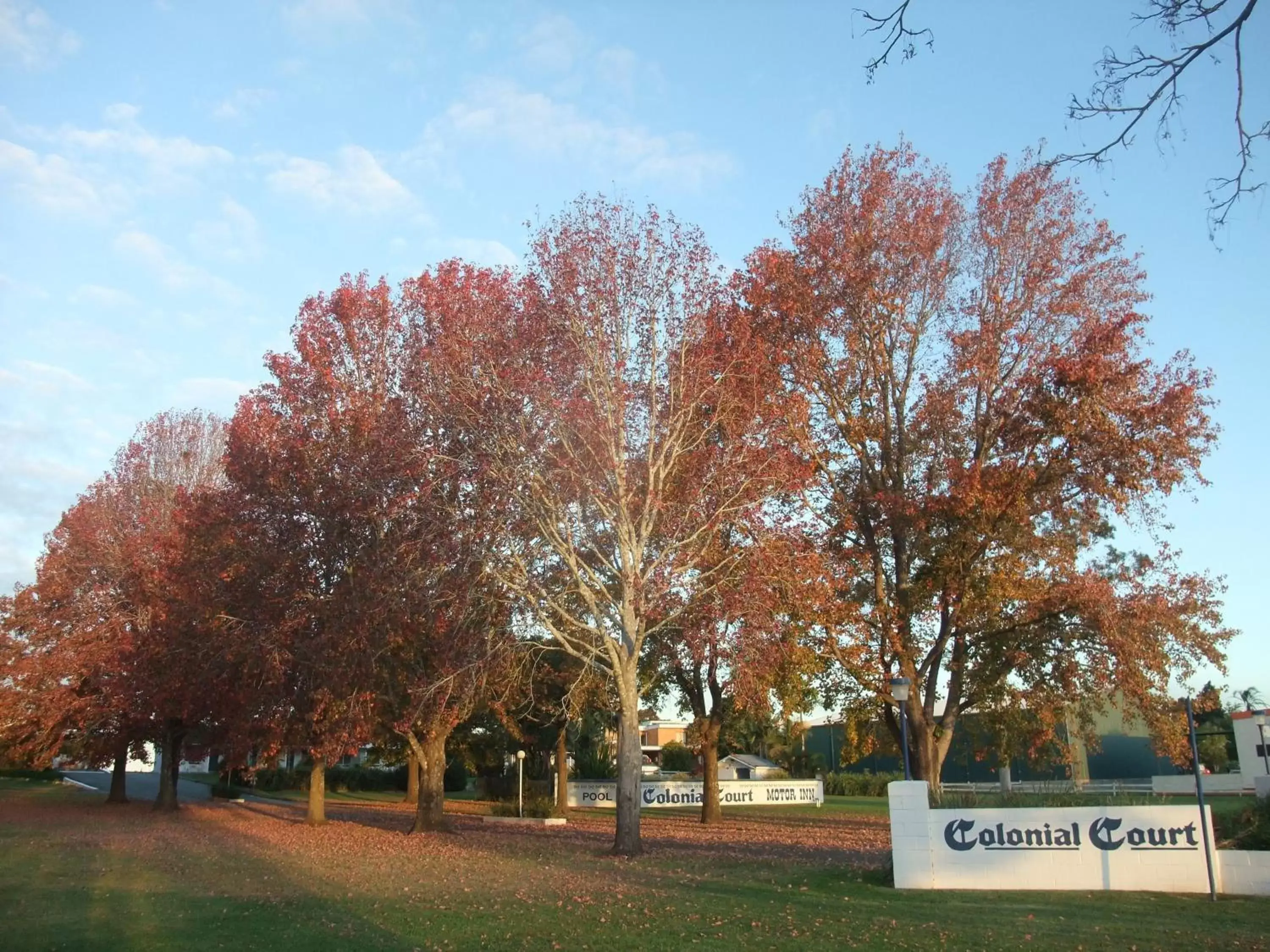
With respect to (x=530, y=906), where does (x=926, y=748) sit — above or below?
above

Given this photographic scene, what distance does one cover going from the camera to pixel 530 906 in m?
13.2

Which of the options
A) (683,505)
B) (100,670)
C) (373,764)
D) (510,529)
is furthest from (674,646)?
(373,764)

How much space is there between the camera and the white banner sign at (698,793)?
Answer: 4562 centimetres

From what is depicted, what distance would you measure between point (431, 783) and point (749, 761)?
1746 inches

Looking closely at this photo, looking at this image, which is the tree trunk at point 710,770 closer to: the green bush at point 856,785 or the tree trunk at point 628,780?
the tree trunk at point 628,780

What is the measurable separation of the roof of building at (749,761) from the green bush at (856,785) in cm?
495

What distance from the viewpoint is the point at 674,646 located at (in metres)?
24.8

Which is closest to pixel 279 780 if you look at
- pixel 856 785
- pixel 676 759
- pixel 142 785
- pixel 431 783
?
pixel 142 785

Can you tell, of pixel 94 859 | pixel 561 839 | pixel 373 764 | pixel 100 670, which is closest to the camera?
pixel 94 859

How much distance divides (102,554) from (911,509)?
29329 millimetres

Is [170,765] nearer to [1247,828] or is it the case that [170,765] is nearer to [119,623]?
[119,623]

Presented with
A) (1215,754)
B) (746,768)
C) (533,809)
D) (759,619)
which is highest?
(759,619)

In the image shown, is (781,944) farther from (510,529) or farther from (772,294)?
(772,294)

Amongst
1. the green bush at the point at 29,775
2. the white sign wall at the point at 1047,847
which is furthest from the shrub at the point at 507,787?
the green bush at the point at 29,775
